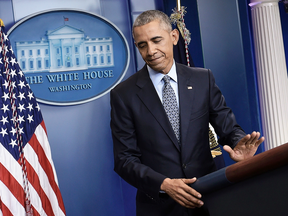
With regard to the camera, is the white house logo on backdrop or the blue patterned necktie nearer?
the blue patterned necktie

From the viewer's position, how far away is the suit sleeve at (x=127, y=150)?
1382 mm

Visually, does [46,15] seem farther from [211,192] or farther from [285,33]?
[285,33]

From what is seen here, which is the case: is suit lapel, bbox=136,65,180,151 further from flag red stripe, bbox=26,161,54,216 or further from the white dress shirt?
flag red stripe, bbox=26,161,54,216

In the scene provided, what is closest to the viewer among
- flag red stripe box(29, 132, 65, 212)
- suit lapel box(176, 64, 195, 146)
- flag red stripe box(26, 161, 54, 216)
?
suit lapel box(176, 64, 195, 146)

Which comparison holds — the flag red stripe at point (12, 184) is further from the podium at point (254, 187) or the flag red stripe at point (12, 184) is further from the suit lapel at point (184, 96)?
the podium at point (254, 187)

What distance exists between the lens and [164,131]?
1.52 metres

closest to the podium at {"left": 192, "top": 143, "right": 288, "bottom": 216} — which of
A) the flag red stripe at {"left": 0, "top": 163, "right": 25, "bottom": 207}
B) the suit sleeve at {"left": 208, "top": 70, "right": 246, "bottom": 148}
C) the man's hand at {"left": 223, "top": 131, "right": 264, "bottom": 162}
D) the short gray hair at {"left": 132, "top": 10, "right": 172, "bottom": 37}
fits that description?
the man's hand at {"left": 223, "top": 131, "right": 264, "bottom": 162}

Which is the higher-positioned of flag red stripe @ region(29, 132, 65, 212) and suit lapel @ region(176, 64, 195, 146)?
suit lapel @ region(176, 64, 195, 146)

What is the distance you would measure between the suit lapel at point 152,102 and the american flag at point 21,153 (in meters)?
1.12

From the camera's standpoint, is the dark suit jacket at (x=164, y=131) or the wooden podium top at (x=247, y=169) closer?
the wooden podium top at (x=247, y=169)

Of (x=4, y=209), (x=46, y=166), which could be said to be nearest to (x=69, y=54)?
(x=46, y=166)

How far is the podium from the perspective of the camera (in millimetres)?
793

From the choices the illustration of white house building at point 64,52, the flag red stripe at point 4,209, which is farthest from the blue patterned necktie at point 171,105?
the illustration of white house building at point 64,52

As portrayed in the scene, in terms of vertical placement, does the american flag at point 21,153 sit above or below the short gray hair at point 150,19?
below
